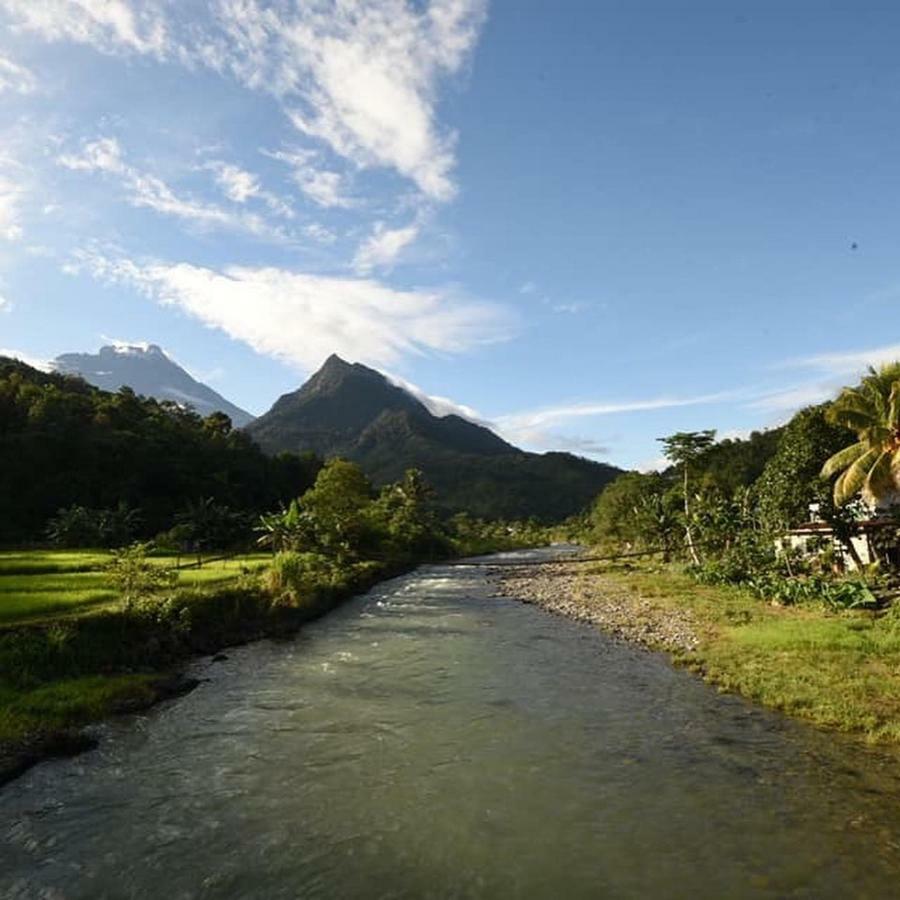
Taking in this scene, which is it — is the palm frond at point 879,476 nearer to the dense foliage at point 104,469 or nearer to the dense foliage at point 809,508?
the dense foliage at point 809,508

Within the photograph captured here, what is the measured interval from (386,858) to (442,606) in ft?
118

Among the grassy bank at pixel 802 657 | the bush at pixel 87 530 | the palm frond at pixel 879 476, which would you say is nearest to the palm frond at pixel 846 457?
the palm frond at pixel 879 476

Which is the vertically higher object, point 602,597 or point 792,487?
point 792,487

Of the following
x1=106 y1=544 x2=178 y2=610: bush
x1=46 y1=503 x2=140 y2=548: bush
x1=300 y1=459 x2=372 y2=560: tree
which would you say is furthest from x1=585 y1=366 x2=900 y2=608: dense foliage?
x1=46 y1=503 x2=140 y2=548: bush

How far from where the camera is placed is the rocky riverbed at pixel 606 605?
32.2 meters

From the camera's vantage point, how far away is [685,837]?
12.5 meters

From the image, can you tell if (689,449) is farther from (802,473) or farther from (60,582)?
(60,582)

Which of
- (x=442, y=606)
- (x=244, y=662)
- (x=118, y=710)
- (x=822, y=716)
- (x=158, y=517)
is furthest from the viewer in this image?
(x=158, y=517)

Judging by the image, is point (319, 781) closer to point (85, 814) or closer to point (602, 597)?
point (85, 814)

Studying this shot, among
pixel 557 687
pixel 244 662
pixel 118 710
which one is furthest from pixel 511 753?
pixel 244 662

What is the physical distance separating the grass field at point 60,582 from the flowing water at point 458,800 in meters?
8.37

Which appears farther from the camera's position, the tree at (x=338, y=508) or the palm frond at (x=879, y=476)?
the tree at (x=338, y=508)

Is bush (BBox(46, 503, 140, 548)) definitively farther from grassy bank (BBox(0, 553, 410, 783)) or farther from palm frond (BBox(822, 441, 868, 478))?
palm frond (BBox(822, 441, 868, 478))

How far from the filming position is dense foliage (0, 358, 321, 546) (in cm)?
7956
